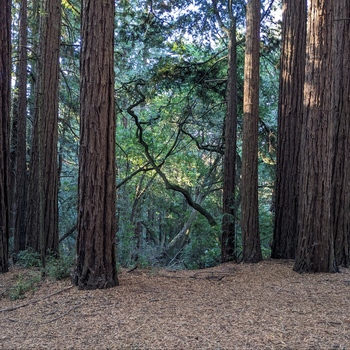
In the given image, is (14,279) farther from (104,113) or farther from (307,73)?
(307,73)

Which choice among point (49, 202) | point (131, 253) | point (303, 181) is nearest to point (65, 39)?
point (49, 202)

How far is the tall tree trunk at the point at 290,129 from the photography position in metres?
8.49

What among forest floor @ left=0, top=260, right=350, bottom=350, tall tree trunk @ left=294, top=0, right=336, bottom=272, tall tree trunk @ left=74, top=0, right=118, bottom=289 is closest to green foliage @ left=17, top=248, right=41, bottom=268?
forest floor @ left=0, top=260, right=350, bottom=350

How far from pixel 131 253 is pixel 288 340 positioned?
8686 mm

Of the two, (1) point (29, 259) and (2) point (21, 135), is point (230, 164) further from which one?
(2) point (21, 135)

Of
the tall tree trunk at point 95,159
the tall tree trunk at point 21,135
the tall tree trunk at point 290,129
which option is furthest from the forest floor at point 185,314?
the tall tree trunk at point 21,135

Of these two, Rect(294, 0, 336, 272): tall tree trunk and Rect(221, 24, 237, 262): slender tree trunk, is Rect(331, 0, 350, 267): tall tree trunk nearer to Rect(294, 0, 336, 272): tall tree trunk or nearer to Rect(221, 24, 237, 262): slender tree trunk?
Rect(294, 0, 336, 272): tall tree trunk

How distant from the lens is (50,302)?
197 inches

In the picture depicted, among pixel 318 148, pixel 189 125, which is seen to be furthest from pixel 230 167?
pixel 189 125

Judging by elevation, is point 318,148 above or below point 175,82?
below

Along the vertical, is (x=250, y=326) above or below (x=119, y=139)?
below

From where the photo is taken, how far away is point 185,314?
435cm

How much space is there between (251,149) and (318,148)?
1933 millimetres

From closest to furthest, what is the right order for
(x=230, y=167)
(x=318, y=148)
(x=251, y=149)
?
(x=318, y=148)
(x=251, y=149)
(x=230, y=167)
